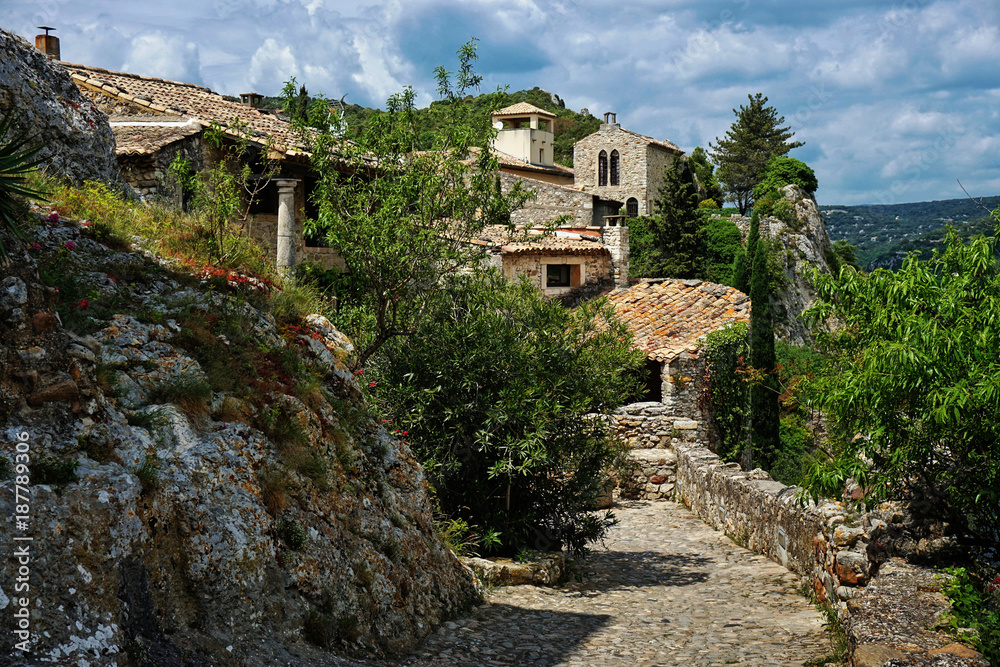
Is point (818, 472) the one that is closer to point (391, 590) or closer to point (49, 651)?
point (391, 590)

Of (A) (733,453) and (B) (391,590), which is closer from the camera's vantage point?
(B) (391,590)

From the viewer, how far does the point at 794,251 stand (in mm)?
38562

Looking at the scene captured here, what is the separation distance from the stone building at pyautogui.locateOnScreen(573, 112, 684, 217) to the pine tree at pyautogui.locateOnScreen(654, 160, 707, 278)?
13.3m

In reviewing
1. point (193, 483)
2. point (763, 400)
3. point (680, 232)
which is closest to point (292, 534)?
point (193, 483)

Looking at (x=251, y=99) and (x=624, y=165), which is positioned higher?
(x=624, y=165)

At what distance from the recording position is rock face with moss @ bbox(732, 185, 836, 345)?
119 feet

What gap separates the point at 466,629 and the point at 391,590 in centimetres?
97

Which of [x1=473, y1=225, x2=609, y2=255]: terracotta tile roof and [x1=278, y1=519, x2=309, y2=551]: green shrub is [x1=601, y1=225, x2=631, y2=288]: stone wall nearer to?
[x1=473, y1=225, x2=609, y2=255]: terracotta tile roof

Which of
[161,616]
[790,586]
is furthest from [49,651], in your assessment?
[790,586]

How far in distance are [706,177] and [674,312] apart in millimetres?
38563

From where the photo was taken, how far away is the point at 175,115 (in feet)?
58.1

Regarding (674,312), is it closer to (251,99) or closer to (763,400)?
(763,400)

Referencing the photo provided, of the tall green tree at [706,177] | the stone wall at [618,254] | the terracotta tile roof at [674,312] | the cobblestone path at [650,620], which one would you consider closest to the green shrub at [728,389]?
the terracotta tile roof at [674,312]

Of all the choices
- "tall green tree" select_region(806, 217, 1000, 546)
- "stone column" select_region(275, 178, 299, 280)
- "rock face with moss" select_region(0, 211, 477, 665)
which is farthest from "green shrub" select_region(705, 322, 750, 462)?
"rock face with moss" select_region(0, 211, 477, 665)
